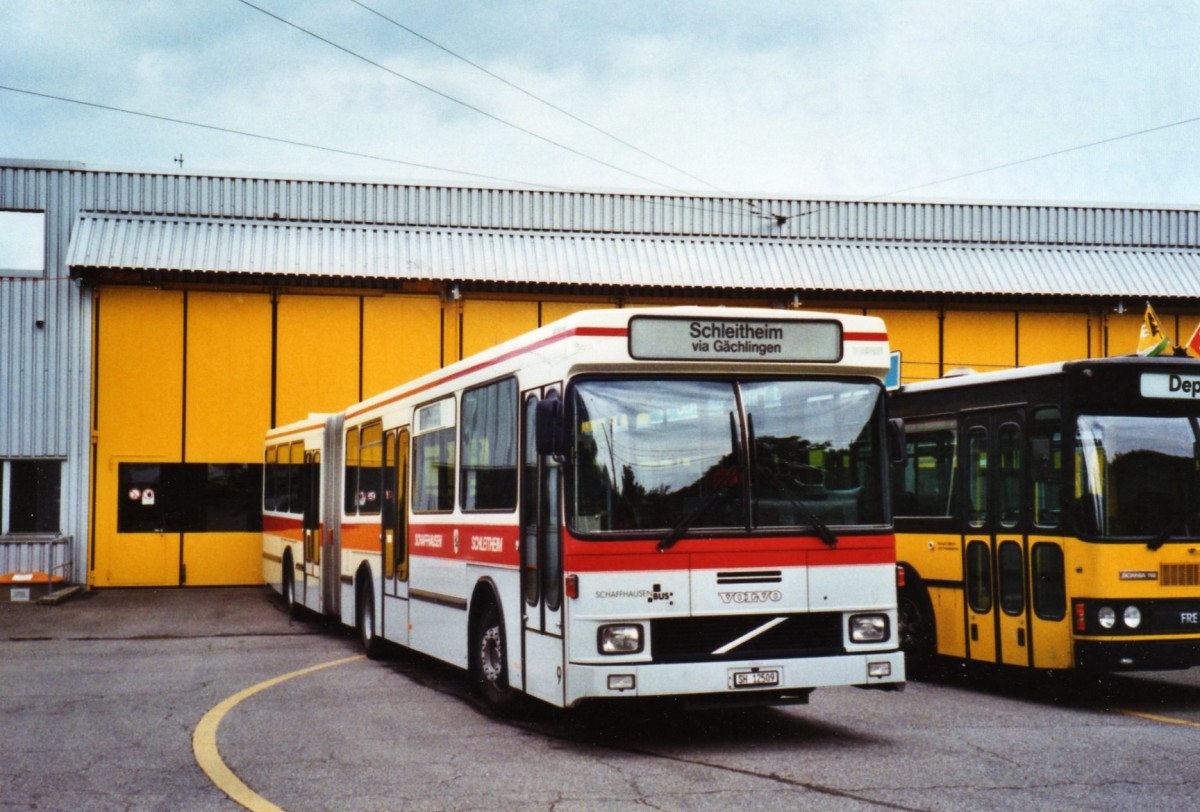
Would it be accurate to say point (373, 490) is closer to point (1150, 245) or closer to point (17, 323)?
point (17, 323)

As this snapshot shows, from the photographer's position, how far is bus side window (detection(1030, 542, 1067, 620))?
11.1m

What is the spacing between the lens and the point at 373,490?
15.4 m

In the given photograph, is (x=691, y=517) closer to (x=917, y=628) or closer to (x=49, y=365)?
(x=917, y=628)

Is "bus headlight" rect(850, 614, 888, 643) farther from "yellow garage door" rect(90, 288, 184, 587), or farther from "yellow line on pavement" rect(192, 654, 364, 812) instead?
"yellow garage door" rect(90, 288, 184, 587)

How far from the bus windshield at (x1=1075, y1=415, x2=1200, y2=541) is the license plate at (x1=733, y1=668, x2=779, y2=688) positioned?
11.3 feet

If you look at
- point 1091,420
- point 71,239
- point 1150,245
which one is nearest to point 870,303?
point 1150,245

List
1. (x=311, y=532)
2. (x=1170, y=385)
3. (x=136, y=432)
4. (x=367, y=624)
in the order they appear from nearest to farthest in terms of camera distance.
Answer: (x=1170, y=385)
(x=367, y=624)
(x=311, y=532)
(x=136, y=432)

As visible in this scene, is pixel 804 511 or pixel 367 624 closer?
pixel 804 511

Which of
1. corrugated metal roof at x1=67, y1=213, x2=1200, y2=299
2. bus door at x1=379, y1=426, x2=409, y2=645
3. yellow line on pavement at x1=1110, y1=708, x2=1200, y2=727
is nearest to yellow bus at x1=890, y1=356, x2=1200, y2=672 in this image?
yellow line on pavement at x1=1110, y1=708, x2=1200, y2=727

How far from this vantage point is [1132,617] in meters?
10.8

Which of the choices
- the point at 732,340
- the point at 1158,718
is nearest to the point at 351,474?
the point at 732,340

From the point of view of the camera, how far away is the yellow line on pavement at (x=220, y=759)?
7.47m

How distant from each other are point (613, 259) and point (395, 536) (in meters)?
14.6

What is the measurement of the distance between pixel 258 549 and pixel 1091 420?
19211mm
